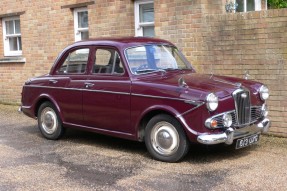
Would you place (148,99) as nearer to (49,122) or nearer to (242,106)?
(242,106)

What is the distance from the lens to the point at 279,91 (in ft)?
25.9

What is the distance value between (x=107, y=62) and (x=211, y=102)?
2.05 m

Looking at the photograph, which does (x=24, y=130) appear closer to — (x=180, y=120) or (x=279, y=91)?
(x=180, y=120)

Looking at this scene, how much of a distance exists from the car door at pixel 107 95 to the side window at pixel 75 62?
27 centimetres

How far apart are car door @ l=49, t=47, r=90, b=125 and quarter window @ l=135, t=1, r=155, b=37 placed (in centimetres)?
274

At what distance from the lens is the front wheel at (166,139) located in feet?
20.2

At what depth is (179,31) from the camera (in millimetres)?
9070

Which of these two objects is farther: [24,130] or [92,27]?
[92,27]

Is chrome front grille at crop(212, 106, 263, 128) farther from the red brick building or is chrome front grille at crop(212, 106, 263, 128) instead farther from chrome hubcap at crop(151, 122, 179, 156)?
the red brick building

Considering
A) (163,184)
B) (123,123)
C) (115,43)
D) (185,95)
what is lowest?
(163,184)

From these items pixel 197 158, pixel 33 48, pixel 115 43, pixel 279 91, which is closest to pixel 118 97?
pixel 115 43

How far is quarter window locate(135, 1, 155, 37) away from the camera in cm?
1009

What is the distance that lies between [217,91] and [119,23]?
16.2ft

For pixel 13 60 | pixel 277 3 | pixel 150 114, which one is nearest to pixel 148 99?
pixel 150 114
